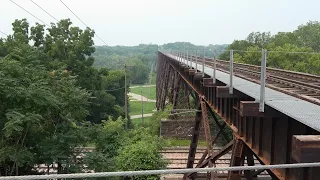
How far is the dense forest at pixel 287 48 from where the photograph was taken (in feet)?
106

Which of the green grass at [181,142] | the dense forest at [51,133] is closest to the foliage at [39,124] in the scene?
the dense forest at [51,133]

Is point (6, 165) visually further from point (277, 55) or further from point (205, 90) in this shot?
point (277, 55)

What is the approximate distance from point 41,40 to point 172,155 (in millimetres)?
20934

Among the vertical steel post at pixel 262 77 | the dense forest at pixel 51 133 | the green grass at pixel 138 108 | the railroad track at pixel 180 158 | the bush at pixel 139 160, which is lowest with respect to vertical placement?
the green grass at pixel 138 108

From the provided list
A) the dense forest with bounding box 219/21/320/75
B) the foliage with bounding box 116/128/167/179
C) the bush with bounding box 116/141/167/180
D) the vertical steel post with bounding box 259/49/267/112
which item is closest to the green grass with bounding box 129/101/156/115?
the dense forest with bounding box 219/21/320/75

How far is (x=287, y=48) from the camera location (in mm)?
38344

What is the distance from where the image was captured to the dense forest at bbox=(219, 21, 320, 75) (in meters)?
32.4

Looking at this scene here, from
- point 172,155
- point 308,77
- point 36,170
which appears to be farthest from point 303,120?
point 172,155

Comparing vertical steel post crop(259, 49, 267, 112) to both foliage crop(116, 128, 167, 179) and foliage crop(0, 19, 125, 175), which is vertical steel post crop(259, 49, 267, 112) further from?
foliage crop(116, 128, 167, 179)

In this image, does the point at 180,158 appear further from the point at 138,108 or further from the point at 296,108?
the point at 138,108

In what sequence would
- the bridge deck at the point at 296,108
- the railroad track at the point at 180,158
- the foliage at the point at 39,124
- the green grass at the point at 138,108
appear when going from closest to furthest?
the bridge deck at the point at 296,108 → the foliage at the point at 39,124 → the railroad track at the point at 180,158 → the green grass at the point at 138,108

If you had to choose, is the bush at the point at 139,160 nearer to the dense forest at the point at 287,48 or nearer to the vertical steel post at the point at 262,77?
the dense forest at the point at 287,48

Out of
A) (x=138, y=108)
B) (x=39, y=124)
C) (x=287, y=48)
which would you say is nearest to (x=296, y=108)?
(x=39, y=124)

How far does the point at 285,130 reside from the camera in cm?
453
